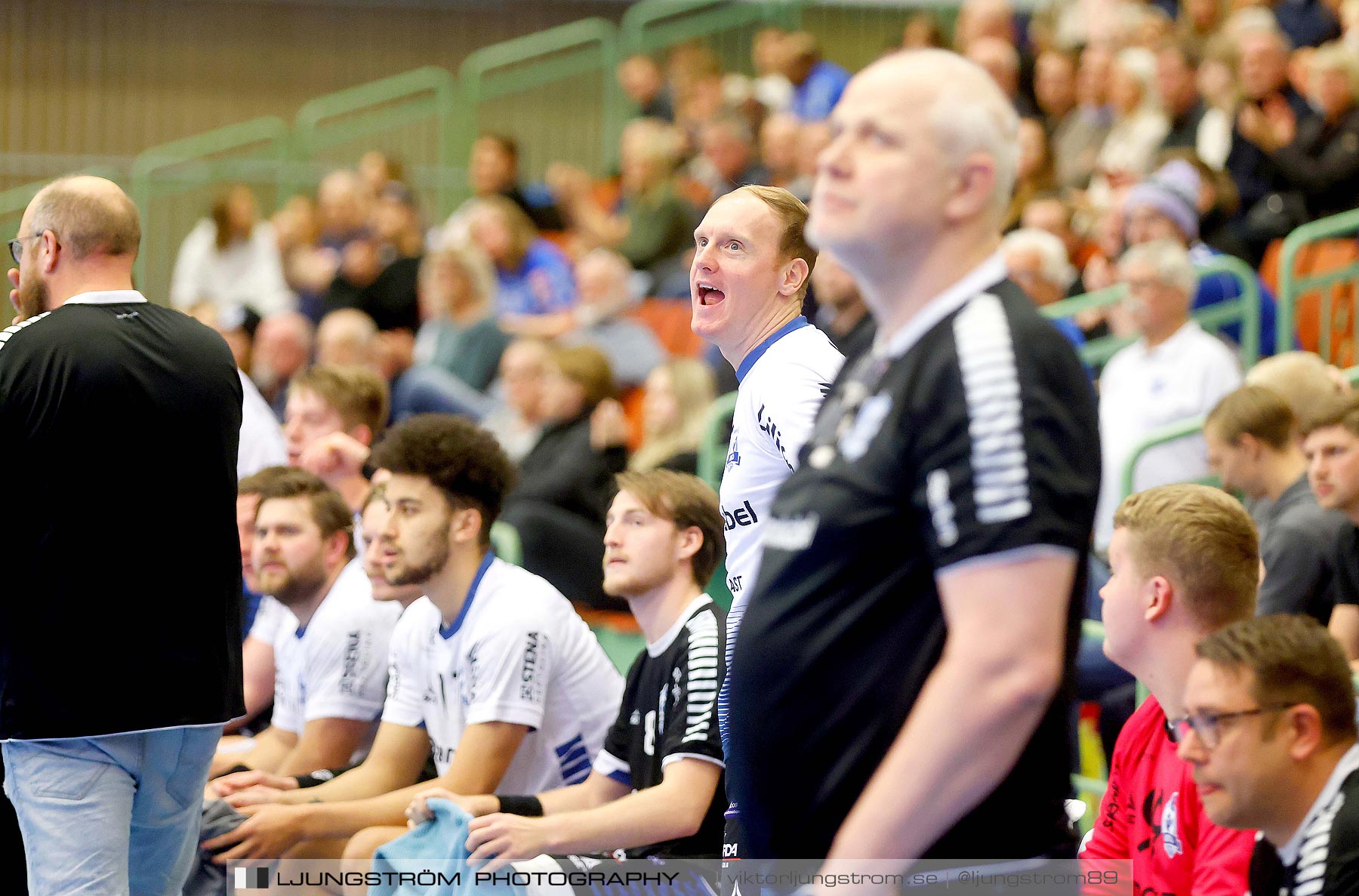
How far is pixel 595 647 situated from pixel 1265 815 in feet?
7.37

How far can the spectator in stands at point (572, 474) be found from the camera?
7.06 metres

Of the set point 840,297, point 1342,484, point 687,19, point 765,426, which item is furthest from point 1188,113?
point 765,426

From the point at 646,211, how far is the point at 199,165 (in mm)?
4563

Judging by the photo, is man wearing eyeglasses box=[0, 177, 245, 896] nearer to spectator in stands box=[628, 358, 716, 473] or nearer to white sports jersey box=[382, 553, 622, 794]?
white sports jersey box=[382, 553, 622, 794]

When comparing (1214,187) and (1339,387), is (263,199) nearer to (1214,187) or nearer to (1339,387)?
(1214,187)

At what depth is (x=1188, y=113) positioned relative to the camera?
29.7 feet

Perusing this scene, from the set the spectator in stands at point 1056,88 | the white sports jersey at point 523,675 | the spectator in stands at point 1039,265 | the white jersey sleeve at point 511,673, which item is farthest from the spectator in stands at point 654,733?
the spectator in stands at point 1056,88

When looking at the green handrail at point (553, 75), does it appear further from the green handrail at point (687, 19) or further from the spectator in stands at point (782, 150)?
the spectator in stands at point (782, 150)

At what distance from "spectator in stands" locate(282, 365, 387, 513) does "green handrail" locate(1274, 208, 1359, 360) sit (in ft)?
13.1

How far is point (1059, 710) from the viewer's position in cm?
198

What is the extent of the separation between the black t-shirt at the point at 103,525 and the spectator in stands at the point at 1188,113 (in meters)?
6.85

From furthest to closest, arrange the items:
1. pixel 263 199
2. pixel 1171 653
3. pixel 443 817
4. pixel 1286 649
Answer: pixel 263 199, pixel 443 817, pixel 1171 653, pixel 1286 649

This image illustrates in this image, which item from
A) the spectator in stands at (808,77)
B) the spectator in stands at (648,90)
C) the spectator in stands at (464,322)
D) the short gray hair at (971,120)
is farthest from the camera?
the spectator in stands at (648,90)

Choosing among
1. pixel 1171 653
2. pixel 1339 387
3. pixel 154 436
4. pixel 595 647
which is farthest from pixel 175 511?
pixel 1339 387
